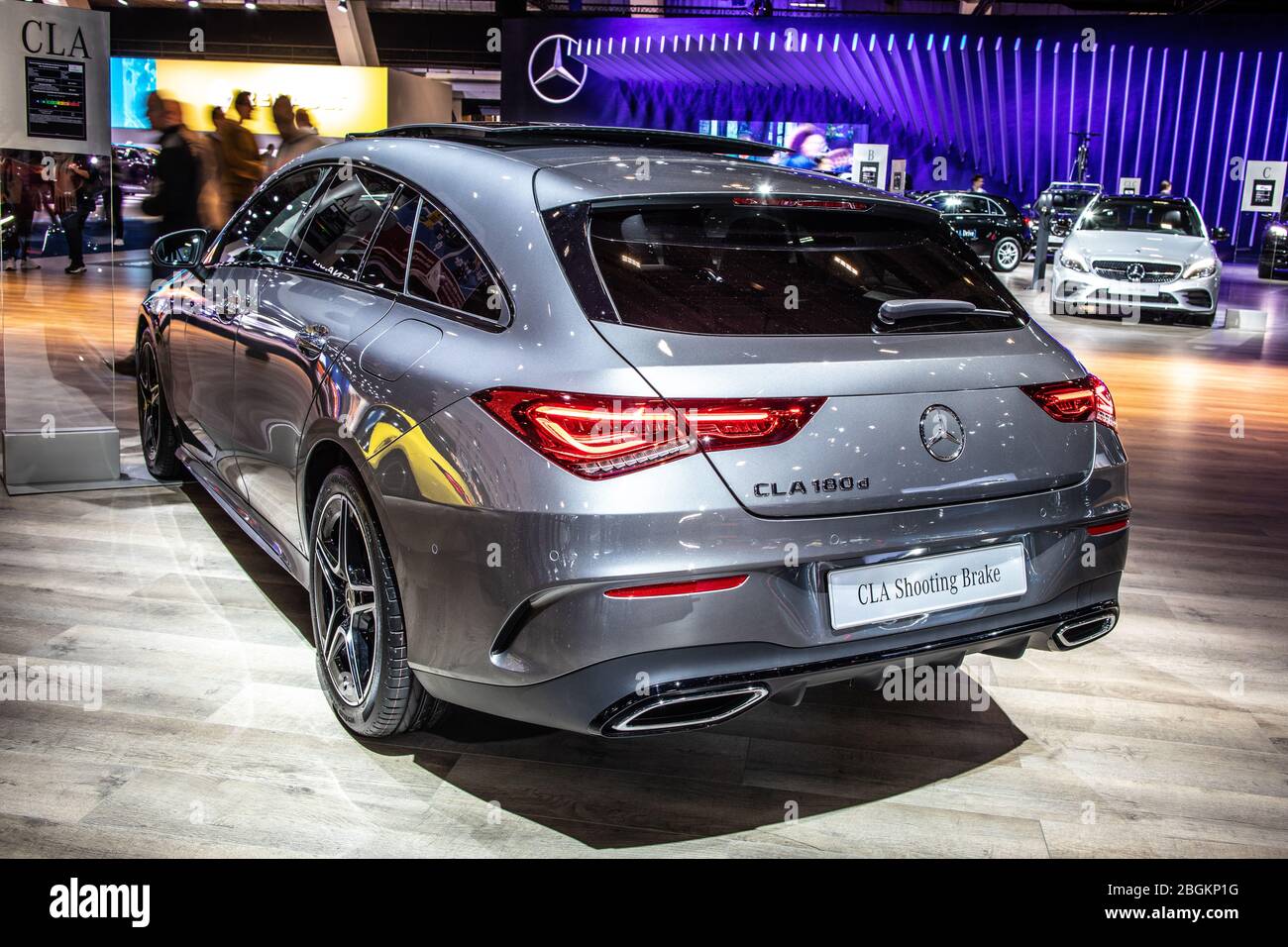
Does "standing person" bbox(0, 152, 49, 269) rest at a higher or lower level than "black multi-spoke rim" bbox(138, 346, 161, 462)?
higher

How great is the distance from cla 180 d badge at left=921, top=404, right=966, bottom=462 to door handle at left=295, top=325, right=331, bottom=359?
4.76 ft

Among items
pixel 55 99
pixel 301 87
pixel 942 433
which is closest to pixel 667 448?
pixel 942 433

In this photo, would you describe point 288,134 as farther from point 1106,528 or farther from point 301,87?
point 301,87

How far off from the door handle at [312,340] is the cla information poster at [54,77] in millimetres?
2512

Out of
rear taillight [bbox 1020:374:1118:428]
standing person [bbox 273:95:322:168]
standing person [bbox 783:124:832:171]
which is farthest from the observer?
standing person [bbox 783:124:832:171]

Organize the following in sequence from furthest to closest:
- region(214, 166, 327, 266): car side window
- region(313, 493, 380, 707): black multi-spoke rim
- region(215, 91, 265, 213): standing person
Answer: region(215, 91, 265, 213): standing person, region(214, 166, 327, 266): car side window, region(313, 493, 380, 707): black multi-spoke rim

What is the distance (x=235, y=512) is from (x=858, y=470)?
7.41 ft

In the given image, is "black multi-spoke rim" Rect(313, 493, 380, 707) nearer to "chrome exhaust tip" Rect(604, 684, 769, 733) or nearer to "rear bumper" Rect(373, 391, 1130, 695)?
"rear bumper" Rect(373, 391, 1130, 695)

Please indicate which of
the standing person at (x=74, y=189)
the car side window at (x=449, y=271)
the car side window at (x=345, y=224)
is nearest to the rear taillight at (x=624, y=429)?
the car side window at (x=449, y=271)

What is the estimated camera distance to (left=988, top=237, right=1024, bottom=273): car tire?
1973 cm

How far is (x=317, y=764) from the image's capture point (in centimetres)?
262

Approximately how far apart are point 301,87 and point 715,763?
18.2 meters

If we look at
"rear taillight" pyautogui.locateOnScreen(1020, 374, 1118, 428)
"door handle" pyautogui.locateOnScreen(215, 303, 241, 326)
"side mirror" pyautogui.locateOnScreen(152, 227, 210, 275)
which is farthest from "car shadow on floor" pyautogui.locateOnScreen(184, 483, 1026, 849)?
"side mirror" pyautogui.locateOnScreen(152, 227, 210, 275)

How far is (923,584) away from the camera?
2248 millimetres
